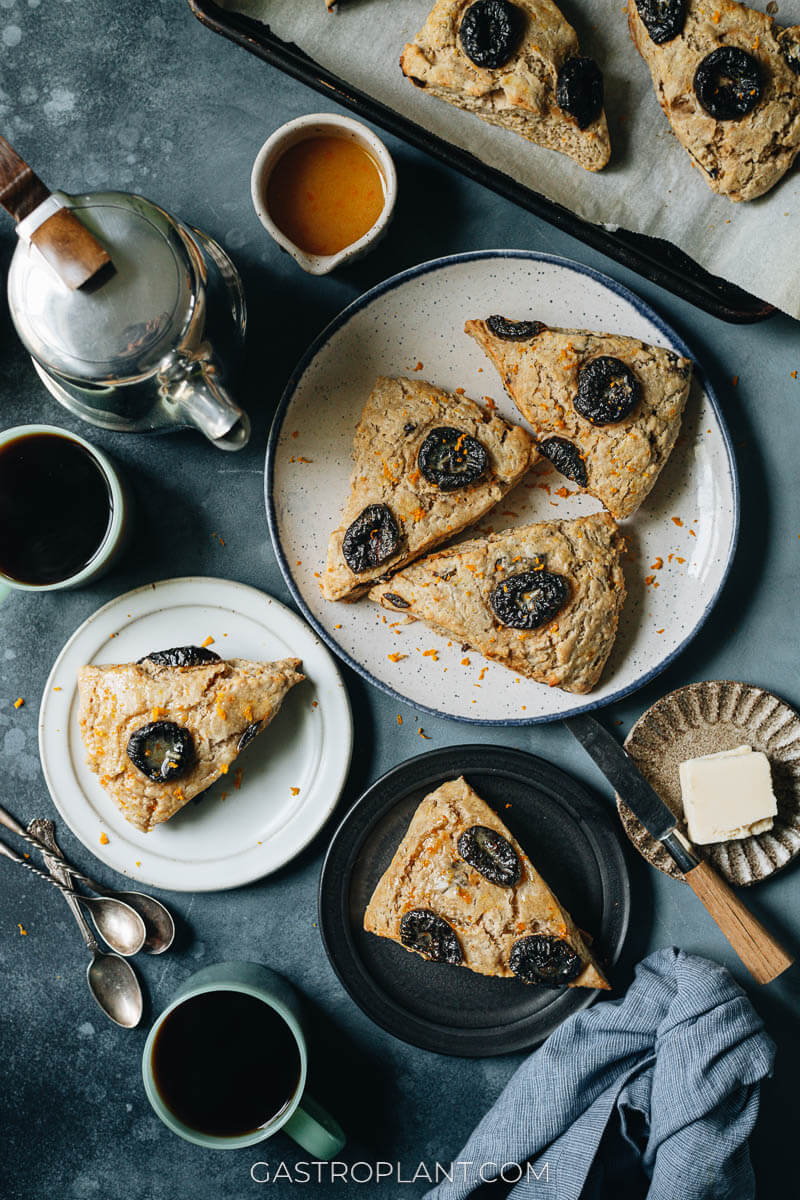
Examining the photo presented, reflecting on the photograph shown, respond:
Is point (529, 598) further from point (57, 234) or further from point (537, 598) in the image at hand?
point (57, 234)

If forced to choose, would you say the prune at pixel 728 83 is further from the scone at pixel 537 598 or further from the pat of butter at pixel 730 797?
the pat of butter at pixel 730 797

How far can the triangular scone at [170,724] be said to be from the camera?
2527 mm

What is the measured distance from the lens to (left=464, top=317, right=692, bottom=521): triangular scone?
8.08 feet

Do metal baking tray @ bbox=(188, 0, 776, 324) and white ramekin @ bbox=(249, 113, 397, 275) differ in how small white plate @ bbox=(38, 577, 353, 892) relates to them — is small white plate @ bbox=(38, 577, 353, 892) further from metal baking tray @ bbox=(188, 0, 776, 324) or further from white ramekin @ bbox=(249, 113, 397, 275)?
metal baking tray @ bbox=(188, 0, 776, 324)

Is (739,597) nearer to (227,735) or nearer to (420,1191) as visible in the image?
(227,735)

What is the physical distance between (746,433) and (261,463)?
149 cm

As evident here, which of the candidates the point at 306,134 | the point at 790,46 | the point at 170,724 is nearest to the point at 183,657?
the point at 170,724

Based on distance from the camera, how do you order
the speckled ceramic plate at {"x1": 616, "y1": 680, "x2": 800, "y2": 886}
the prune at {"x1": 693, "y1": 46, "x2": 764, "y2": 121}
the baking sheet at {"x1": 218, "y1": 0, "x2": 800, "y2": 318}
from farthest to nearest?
the speckled ceramic plate at {"x1": 616, "y1": 680, "x2": 800, "y2": 886}, the baking sheet at {"x1": 218, "y1": 0, "x2": 800, "y2": 318}, the prune at {"x1": 693, "y1": 46, "x2": 764, "y2": 121}

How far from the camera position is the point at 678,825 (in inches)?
103

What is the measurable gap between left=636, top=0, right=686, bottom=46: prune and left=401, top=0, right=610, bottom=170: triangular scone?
0.53ft

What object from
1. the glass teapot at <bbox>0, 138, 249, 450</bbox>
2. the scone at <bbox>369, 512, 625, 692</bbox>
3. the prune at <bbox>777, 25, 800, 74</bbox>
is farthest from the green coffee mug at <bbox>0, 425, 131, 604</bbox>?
the prune at <bbox>777, 25, 800, 74</bbox>

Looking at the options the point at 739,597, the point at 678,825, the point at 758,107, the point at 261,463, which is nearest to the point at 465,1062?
the point at 678,825

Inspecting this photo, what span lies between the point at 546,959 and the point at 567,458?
1.44 meters

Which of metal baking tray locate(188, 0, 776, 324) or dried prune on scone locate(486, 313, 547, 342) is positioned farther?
dried prune on scone locate(486, 313, 547, 342)
